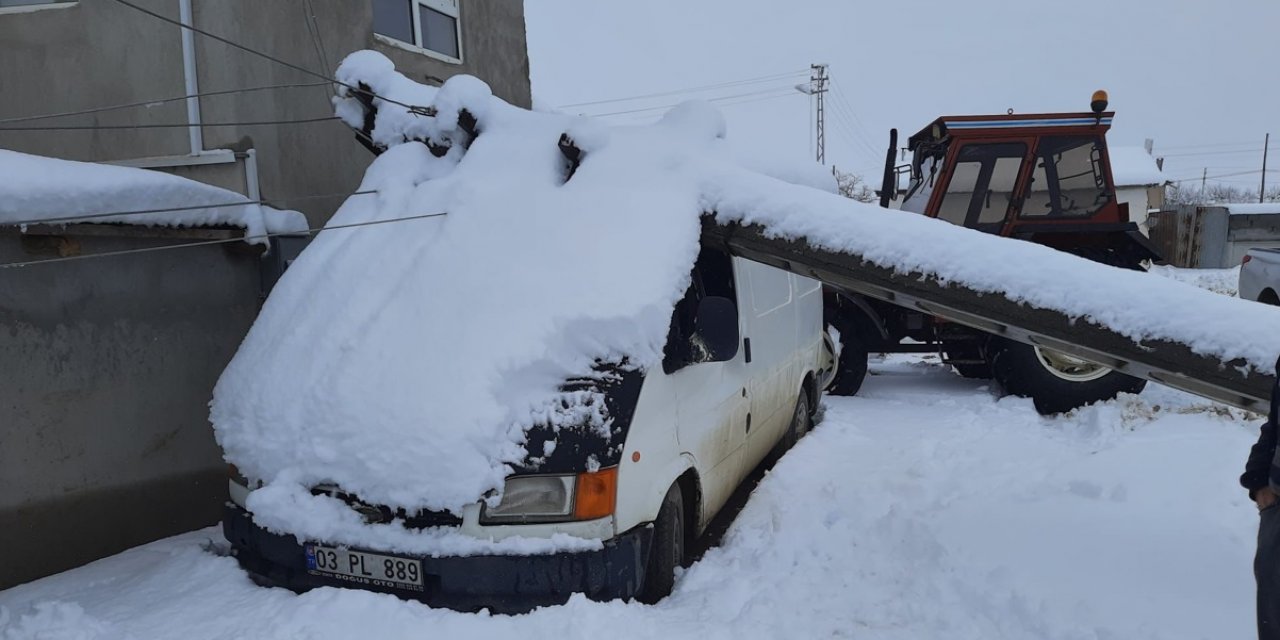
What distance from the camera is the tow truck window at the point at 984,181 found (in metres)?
7.40

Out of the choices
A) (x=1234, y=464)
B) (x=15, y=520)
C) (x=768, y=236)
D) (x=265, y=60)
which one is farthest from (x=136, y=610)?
(x=1234, y=464)

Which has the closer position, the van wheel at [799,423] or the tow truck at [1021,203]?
the van wheel at [799,423]

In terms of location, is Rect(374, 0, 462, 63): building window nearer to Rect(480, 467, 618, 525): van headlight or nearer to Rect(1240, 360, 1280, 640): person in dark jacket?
Rect(480, 467, 618, 525): van headlight

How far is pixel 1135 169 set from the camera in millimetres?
43156

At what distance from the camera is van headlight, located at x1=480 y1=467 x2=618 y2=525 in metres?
2.89

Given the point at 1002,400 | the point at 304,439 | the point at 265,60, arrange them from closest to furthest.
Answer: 1. the point at 304,439
2. the point at 265,60
3. the point at 1002,400

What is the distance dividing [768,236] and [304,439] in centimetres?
208

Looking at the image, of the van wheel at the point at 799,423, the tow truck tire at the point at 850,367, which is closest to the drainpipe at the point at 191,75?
the van wheel at the point at 799,423

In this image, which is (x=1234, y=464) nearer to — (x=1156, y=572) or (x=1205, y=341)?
(x=1156, y=572)

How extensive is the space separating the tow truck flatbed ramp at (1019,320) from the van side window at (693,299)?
1.04 feet

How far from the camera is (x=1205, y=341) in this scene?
287 centimetres

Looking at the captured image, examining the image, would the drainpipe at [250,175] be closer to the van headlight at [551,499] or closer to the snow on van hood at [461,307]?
the snow on van hood at [461,307]

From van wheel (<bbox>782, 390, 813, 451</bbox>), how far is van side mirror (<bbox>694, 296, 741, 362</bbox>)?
2463mm

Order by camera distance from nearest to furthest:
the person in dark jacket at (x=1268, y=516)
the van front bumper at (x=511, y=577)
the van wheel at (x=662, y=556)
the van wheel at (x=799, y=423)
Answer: the person in dark jacket at (x=1268, y=516) → the van front bumper at (x=511, y=577) → the van wheel at (x=662, y=556) → the van wheel at (x=799, y=423)
